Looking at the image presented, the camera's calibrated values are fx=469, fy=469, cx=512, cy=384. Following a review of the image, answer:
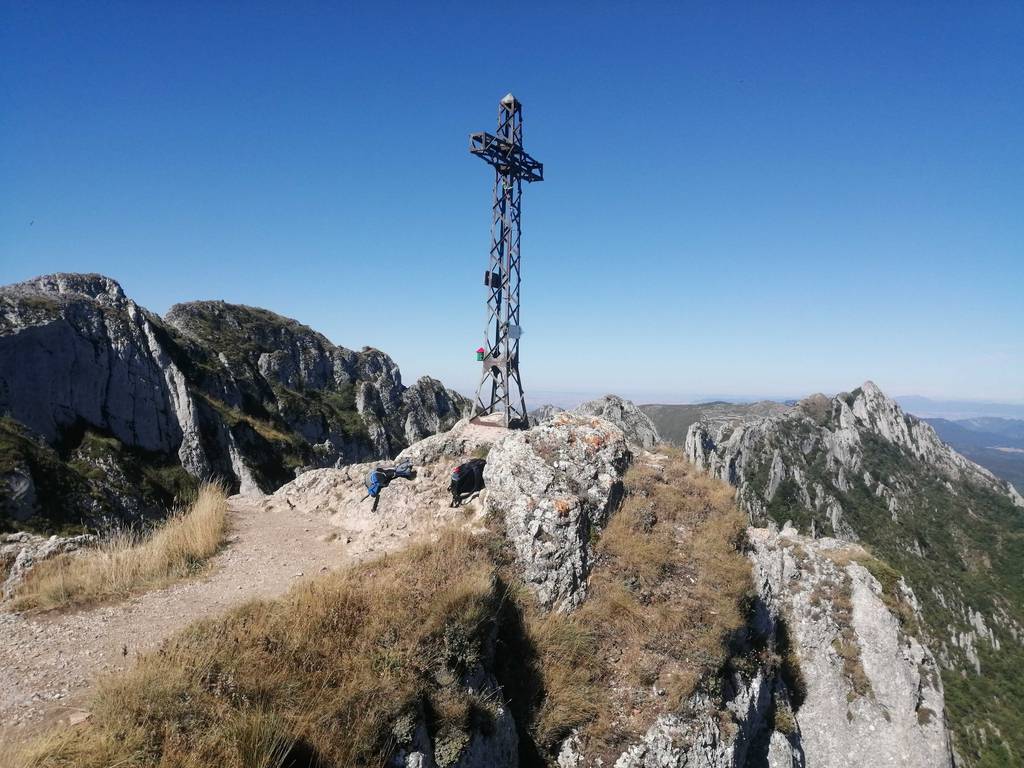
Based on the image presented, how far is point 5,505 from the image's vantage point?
27688 millimetres

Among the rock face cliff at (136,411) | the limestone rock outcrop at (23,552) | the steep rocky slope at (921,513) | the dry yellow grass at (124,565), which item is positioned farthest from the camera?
the steep rocky slope at (921,513)

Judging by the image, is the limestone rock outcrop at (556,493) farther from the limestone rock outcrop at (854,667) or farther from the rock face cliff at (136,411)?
the rock face cliff at (136,411)

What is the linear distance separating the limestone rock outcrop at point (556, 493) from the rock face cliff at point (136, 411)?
53.6 feet

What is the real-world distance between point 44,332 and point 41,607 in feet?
158

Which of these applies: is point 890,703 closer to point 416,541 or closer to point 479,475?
point 479,475

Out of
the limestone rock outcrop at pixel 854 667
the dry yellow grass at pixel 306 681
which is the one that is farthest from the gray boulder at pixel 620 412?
the dry yellow grass at pixel 306 681

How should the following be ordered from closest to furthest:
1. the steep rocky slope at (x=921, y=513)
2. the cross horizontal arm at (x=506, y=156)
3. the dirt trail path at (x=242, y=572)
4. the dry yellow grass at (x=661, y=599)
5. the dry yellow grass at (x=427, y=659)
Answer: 1. the dry yellow grass at (x=427, y=659)
2. the dirt trail path at (x=242, y=572)
3. the dry yellow grass at (x=661, y=599)
4. the cross horizontal arm at (x=506, y=156)
5. the steep rocky slope at (x=921, y=513)

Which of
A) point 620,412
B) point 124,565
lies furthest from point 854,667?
point 620,412

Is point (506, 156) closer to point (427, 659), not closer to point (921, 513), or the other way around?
point (427, 659)

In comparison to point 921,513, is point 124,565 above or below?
above

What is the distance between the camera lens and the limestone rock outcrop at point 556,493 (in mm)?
→ 9328

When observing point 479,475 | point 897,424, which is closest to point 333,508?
point 479,475

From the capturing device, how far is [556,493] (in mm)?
10352

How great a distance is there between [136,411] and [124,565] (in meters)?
48.2
